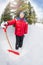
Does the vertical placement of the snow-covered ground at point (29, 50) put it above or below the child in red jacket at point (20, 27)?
below

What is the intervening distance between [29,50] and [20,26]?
18 cm

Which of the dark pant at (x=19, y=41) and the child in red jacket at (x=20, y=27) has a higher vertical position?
the child in red jacket at (x=20, y=27)

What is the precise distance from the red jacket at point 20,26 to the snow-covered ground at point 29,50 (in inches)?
1.2

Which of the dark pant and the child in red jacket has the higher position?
the child in red jacket

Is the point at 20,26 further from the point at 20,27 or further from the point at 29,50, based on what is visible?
the point at 29,50

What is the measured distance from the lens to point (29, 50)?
181 centimetres

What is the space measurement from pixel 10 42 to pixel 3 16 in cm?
20

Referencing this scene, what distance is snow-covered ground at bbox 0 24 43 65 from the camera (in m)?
1.78

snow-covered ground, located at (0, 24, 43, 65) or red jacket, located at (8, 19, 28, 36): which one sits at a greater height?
red jacket, located at (8, 19, 28, 36)

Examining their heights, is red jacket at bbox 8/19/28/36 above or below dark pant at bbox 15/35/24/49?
above

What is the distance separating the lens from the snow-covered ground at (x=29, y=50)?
5.84 feet

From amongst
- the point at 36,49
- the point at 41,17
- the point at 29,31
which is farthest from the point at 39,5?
the point at 36,49

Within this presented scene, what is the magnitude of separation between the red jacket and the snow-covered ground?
0.03 metres

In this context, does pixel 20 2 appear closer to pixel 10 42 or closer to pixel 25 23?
pixel 25 23
